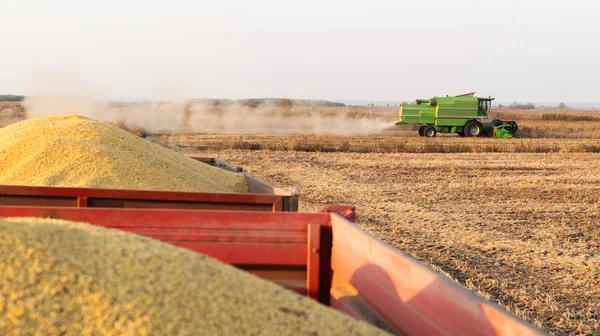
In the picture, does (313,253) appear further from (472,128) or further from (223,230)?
(472,128)

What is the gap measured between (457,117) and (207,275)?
27920mm

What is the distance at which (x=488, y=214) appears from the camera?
9.88m

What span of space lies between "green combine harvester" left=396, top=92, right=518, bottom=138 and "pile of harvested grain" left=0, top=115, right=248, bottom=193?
24385 mm

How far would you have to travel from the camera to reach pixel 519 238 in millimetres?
8102

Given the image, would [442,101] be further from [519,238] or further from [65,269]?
[65,269]

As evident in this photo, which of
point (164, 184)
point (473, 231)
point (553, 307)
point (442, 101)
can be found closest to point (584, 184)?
point (473, 231)

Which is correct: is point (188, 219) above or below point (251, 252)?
above

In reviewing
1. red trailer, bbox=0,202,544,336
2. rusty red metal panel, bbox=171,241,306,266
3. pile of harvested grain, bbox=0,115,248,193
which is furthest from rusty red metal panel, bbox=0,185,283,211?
rusty red metal panel, bbox=171,241,306,266

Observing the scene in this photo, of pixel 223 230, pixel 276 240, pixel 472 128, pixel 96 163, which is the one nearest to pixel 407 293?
pixel 276 240

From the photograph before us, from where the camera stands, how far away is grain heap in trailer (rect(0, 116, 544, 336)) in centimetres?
197

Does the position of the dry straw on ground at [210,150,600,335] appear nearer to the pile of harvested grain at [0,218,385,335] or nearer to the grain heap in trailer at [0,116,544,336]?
the grain heap in trailer at [0,116,544,336]

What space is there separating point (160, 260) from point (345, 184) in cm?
1102

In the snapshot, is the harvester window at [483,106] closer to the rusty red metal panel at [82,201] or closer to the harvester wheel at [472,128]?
the harvester wheel at [472,128]

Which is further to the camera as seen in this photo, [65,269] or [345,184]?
[345,184]
